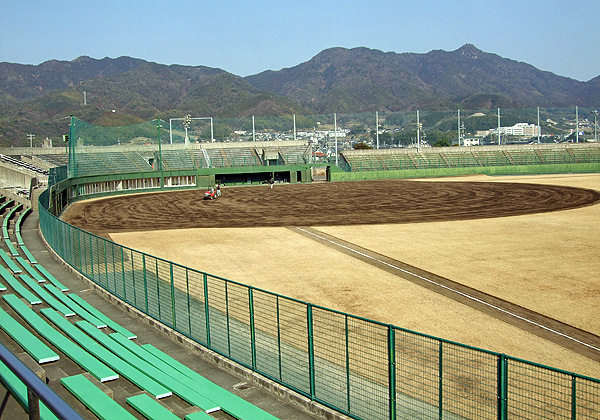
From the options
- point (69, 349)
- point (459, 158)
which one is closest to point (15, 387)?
point (69, 349)

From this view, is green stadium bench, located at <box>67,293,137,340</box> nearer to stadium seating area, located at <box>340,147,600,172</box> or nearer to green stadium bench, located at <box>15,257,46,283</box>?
green stadium bench, located at <box>15,257,46,283</box>

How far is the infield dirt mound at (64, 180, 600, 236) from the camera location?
113 feet

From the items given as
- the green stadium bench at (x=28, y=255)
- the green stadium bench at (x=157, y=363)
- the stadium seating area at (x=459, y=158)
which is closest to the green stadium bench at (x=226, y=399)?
the green stadium bench at (x=157, y=363)

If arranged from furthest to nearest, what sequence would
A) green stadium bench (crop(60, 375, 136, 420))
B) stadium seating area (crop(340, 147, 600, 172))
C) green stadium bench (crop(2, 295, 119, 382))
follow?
1. stadium seating area (crop(340, 147, 600, 172))
2. green stadium bench (crop(2, 295, 119, 382))
3. green stadium bench (crop(60, 375, 136, 420))

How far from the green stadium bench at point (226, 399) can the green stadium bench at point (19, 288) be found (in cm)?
477

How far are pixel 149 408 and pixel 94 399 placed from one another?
0.82m

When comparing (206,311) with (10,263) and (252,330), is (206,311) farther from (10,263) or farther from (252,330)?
(10,263)

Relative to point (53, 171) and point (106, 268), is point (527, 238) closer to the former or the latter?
point (106, 268)

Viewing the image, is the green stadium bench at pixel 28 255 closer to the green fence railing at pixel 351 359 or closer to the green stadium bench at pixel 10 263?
the green stadium bench at pixel 10 263

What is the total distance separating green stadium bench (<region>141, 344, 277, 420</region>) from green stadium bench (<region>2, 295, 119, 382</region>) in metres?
1.43

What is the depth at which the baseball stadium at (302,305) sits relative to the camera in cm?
834

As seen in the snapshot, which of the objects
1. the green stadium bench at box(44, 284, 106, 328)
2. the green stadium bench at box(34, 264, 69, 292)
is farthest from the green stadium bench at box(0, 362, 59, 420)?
the green stadium bench at box(34, 264, 69, 292)

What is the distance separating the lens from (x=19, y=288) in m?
14.7

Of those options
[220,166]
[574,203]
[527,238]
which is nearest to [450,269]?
[527,238]
